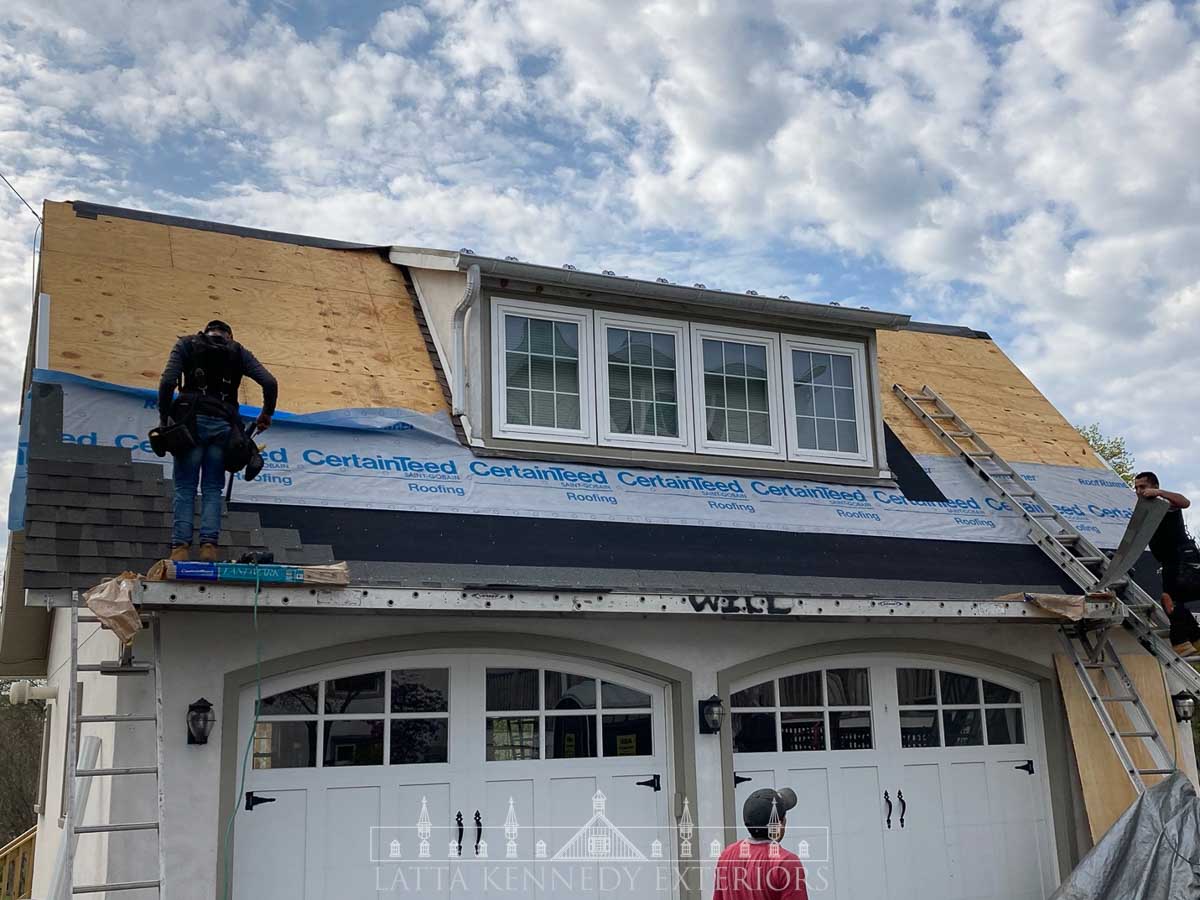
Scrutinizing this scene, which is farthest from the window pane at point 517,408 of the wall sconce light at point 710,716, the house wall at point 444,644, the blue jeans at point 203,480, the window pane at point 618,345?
the blue jeans at point 203,480

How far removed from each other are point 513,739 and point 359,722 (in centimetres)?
112

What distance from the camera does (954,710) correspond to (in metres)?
9.62

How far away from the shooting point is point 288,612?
7.18 m

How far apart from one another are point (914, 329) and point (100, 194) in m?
9.48

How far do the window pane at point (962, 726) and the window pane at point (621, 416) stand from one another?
3.67m

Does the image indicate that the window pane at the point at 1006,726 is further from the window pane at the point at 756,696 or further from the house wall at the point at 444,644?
the window pane at the point at 756,696

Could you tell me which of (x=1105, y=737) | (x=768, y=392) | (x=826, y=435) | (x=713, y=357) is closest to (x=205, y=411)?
(x=713, y=357)

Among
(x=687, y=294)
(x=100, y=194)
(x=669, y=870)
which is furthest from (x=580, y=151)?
(x=669, y=870)

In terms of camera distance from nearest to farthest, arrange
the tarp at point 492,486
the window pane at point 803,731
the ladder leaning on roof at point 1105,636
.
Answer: the tarp at point 492,486 → the window pane at point 803,731 → the ladder leaning on roof at point 1105,636

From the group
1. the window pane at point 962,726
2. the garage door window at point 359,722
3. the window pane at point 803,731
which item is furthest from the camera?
the window pane at point 962,726

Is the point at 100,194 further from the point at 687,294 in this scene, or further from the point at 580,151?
the point at 687,294

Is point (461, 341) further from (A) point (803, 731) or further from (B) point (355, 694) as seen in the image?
(A) point (803, 731)

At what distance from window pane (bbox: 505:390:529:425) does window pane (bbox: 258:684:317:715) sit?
2927 millimetres

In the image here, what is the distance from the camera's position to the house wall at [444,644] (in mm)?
6742
